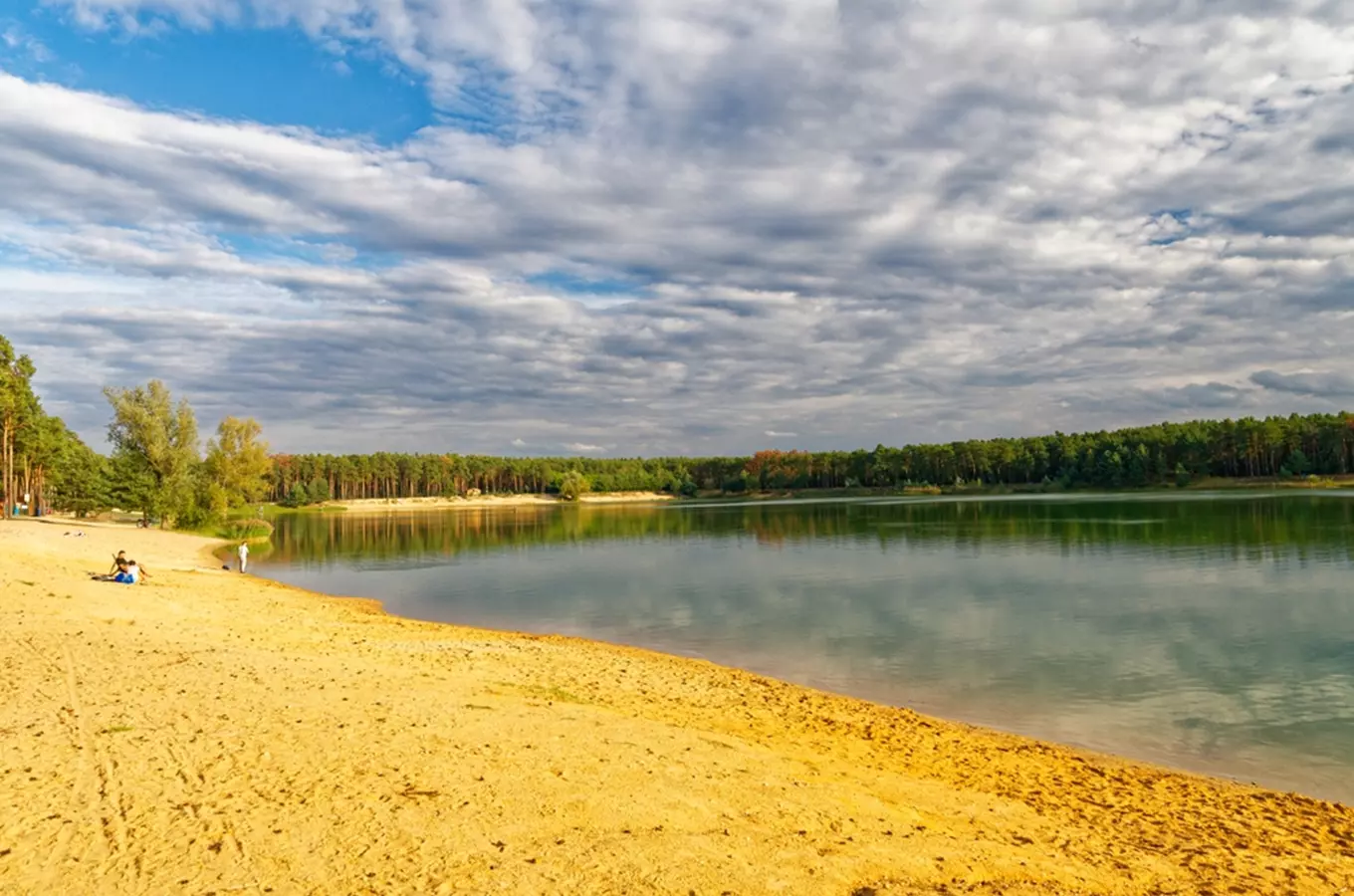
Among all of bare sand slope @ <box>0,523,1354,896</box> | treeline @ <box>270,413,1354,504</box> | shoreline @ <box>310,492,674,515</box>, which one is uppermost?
treeline @ <box>270,413,1354,504</box>

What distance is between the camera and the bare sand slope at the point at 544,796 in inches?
256

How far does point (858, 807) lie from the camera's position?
27.8 ft

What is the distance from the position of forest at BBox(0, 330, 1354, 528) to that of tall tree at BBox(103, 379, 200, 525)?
10 cm

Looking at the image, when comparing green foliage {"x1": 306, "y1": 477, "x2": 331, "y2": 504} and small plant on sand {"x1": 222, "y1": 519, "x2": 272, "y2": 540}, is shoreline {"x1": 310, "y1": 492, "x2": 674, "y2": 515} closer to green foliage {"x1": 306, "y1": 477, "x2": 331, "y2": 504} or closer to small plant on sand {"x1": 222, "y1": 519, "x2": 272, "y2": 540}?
green foliage {"x1": 306, "y1": 477, "x2": 331, "y2": 504}

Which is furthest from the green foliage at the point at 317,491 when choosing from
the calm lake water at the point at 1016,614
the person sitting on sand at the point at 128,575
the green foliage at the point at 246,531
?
the person sitting on sand at the point at 128,575

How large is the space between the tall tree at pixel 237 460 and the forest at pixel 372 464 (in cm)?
10

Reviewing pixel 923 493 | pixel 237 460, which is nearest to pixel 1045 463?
pixel 923 493

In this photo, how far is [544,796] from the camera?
26.4 feet

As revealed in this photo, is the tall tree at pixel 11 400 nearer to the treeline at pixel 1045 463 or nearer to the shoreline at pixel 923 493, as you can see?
the treeline at pixel 1045 463

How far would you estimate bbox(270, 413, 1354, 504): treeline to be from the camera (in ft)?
404

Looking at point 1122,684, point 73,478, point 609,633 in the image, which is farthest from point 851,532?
point 73,478

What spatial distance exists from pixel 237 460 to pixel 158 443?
64.8 feet

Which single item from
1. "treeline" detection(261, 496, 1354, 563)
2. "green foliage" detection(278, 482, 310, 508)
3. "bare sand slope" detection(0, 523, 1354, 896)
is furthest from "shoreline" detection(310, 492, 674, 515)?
"bare sand slope" detection(0, 523, 1354, 896)

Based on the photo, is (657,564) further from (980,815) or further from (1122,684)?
(980,815)
